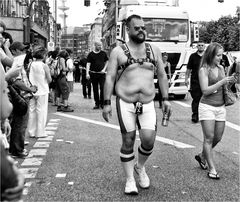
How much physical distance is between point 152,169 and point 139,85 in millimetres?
1531

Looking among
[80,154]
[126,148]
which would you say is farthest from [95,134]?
[126,148]

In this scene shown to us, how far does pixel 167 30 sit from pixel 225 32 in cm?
6153

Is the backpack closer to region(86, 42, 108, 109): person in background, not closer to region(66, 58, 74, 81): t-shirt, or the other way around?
region(66, 58, 74, 81): t-shirt

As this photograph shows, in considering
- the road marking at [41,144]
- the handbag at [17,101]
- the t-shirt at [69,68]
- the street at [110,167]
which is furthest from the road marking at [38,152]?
the t-shirt at [69,68]

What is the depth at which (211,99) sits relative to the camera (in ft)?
19.0

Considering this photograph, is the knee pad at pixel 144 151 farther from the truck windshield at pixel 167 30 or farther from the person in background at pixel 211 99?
the truck windshield at pixel 167 30

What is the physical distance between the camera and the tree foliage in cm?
6944

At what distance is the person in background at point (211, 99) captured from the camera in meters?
5.70

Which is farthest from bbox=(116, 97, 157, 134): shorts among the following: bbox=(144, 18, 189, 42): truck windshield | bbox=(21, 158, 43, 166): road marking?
bbox=(144, 18, 189, 42): truck windshield

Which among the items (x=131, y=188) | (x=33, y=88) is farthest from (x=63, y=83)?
(x=131, y=188)

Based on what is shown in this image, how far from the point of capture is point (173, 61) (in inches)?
667

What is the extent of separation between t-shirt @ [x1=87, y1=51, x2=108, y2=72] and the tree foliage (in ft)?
175

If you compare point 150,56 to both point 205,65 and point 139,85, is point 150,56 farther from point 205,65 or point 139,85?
point 205,65

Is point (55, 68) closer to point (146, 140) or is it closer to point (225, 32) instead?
point (146, 140)
